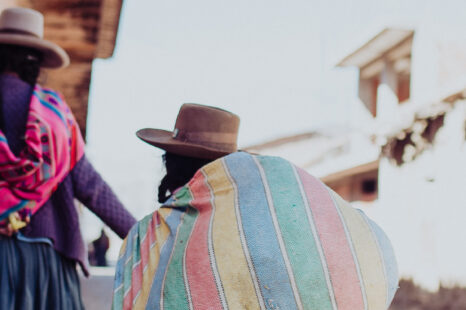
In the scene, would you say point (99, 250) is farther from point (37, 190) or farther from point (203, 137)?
point (203, 137)

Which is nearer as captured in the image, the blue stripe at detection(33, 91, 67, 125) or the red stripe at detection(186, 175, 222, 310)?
the red stripe at detection(186, 175, 222, 310)

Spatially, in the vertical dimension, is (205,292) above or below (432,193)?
above

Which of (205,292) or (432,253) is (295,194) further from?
(432,253)

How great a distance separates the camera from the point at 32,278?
6.45 ft

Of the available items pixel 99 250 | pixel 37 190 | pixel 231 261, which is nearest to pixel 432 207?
pixel 99 250

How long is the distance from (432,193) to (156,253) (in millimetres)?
10806

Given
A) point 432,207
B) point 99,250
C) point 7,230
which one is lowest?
point 99,250

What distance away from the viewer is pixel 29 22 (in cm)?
226

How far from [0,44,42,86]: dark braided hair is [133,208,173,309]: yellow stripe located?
0.84 meters

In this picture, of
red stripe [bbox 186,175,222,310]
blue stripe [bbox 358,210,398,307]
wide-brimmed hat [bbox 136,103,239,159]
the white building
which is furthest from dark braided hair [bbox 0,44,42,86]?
the white building

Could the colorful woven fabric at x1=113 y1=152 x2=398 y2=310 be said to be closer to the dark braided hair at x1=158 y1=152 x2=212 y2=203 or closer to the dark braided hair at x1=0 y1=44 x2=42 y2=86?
the dark braided hair at x1=158 y1=152 x2=212 y2=203

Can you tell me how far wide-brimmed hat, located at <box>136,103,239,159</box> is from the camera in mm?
1895

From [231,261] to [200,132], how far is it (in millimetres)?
622

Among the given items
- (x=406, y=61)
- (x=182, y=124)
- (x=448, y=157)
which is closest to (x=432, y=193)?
(x=448, y=157)
